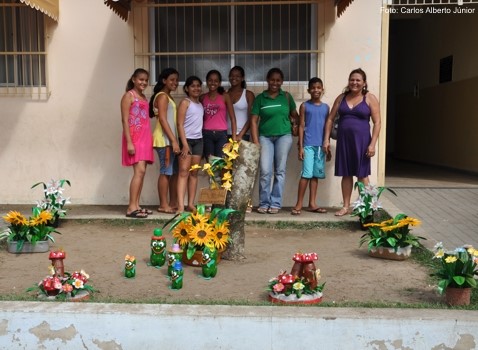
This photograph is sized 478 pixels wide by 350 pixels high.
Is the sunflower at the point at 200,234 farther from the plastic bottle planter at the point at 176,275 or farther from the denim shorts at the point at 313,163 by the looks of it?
the denim shorts at the point at 313,163

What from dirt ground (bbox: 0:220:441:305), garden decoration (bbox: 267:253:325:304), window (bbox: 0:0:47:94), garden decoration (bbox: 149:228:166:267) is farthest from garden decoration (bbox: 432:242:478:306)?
window (bbox: 0:0:47:94)

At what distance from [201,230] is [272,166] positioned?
2.53 m

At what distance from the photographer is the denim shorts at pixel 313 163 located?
22.4ft

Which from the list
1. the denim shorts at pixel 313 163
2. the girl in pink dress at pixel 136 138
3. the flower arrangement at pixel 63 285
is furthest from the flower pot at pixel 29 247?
the denim shorts at pixel 313 163

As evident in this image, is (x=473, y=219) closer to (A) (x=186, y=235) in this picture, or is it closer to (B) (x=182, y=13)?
(A) (x=186, y=235)

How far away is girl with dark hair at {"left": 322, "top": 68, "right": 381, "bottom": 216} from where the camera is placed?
6445 millimetres

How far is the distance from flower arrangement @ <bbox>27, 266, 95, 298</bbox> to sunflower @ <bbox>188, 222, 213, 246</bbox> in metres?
0.98

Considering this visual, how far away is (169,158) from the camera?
678 cm

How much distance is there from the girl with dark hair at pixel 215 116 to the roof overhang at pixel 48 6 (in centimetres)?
210

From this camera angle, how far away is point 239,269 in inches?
188

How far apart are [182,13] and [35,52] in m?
2.01

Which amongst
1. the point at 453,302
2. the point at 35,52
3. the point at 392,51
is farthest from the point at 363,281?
the point at 392,51

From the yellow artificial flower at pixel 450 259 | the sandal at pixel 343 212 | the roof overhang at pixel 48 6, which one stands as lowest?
the sandal at pixel 343 212

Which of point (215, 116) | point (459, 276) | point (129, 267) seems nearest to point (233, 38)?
point (215, 116)
